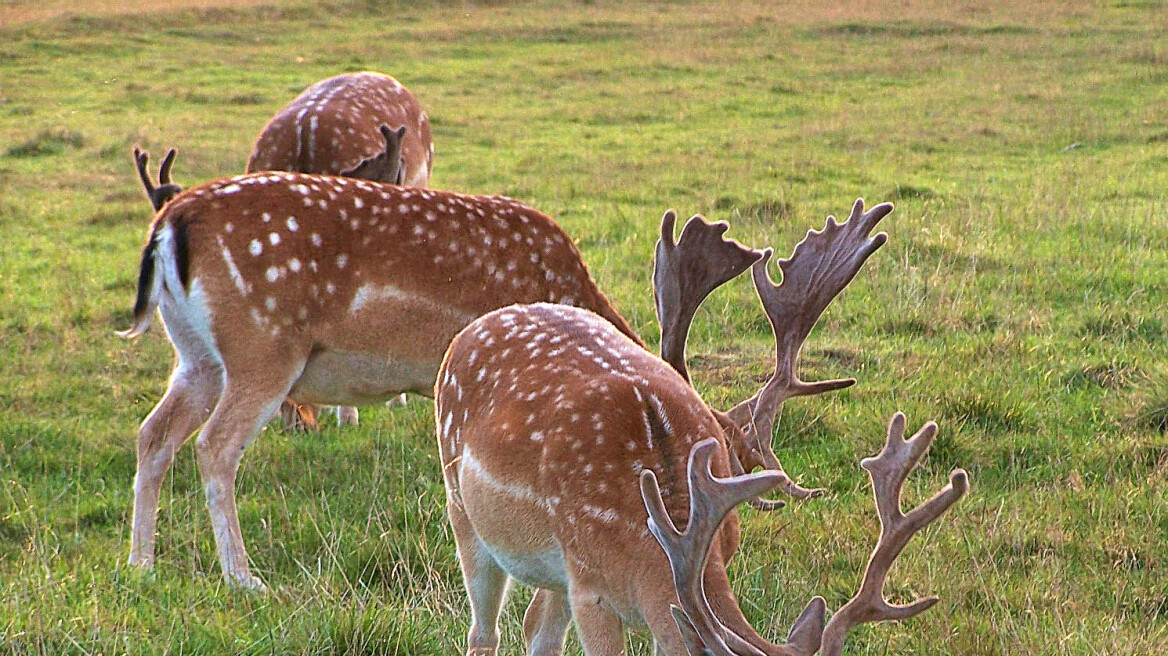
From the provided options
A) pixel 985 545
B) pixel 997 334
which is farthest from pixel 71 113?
pixel 985 545

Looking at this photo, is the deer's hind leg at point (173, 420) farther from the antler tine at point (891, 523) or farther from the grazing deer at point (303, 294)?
the antler tine at point (891, 523)

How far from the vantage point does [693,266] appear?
4426 mm

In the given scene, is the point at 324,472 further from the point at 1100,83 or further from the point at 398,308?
the point at 1100,83

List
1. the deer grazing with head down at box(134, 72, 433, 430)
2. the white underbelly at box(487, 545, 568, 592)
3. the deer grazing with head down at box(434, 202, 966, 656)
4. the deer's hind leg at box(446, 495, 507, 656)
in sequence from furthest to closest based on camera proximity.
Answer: the deer grazing with head down at box(134, 72, 433, 430)
the deer's hind leg at box(446, 495, 507, 656)
the white underbelly at box(487, 545, 568, 592)
the deer grazing with head down at box(434, 202, 966, 656)

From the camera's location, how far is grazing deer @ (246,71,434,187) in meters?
7.17

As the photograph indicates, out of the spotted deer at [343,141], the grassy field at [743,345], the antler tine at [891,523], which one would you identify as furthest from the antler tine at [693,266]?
the spotted deer at [343,141]

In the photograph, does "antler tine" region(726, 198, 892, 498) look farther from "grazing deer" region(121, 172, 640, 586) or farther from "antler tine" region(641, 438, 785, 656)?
"antler tine" region(641, 438, 785, 656)

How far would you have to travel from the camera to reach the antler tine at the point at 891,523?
266 centimetres

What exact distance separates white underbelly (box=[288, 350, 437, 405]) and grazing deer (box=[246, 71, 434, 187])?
172 centimetres

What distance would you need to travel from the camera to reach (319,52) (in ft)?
67.9

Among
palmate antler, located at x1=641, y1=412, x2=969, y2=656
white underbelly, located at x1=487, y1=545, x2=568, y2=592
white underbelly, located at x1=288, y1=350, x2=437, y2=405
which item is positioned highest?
palmate antler, located at x1=641, y1=412, x2=969, y2=656

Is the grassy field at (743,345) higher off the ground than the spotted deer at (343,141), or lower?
lower

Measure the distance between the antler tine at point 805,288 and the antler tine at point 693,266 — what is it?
0.09 metres

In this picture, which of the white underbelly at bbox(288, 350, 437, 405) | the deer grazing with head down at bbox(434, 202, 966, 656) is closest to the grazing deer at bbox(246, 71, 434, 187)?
the white underbelly at bbox(288, 350, 437, 405)
